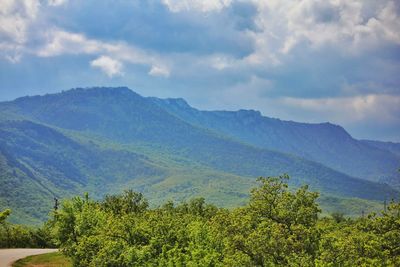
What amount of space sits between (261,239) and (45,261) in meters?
49.8

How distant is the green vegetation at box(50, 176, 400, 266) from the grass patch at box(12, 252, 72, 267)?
55.7 feet

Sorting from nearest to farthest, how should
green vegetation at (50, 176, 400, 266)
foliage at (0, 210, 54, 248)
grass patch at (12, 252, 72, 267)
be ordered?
green vegetation at (50, 176, 400, 266)
grass patch at (12, 252, 72, 267)
foliage at (0, 210, 54, 248)

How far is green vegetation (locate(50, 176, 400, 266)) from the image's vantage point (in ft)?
105

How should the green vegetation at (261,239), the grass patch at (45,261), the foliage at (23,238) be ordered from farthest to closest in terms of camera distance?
the foliage at (23,238), the grass patch at (45,261), the green vegetation at (261,239)

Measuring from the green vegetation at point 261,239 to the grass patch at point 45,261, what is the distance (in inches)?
669

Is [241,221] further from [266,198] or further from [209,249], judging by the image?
[209,249]

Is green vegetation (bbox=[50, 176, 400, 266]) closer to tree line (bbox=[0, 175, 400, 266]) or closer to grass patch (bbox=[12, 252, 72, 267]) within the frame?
tree line (bbox=[0, 175, 400, 266])

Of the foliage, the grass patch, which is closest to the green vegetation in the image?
the grass patch

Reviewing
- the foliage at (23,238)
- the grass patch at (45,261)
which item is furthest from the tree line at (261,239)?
the foliage at (23,238)

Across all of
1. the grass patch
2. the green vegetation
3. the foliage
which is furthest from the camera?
the foliage

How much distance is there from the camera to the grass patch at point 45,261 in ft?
231

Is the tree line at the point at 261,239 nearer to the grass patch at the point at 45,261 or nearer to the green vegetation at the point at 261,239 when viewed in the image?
the green vegetation at the point at 261,239

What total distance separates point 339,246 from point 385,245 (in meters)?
2.80

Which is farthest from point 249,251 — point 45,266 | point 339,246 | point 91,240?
point 45,266
